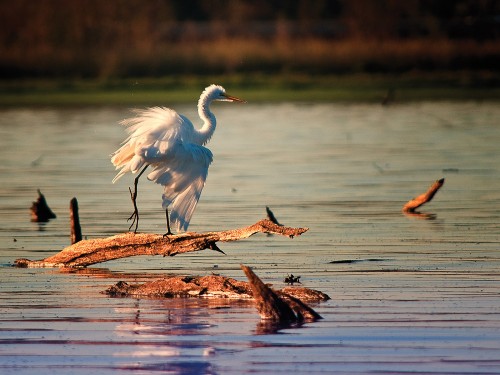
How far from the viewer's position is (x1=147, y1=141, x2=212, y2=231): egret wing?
11859 millimetres

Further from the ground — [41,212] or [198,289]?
[41,212]

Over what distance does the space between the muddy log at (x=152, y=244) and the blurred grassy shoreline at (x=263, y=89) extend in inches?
1048

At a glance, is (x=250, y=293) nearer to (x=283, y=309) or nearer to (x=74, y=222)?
(x=283, y=309)

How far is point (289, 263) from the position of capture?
12.9m

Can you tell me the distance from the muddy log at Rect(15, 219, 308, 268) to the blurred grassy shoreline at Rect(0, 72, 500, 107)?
2662cm

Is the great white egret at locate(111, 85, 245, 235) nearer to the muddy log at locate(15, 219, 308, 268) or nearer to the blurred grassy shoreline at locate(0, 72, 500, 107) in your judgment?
the muddy log at locate(15, 219, 308, 268)

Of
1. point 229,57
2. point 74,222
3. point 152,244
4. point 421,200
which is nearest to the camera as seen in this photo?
point 152,244

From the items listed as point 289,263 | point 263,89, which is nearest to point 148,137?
point 289,263

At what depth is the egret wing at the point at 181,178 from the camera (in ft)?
38.9

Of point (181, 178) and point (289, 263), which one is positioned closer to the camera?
point (181, 178)

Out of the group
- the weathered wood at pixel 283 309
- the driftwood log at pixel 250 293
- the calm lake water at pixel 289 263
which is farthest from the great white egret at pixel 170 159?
the weathered wood at pixel 283 309

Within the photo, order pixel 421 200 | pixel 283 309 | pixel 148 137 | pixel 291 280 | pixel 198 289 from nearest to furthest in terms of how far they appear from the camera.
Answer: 1. pixel 283 309
2. pixel 198 289
3. pixel 291 280
4. pixel 148 137
5. pixel 421 200

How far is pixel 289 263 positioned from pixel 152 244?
7.61 ft

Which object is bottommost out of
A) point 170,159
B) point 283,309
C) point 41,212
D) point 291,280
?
point 283,309
